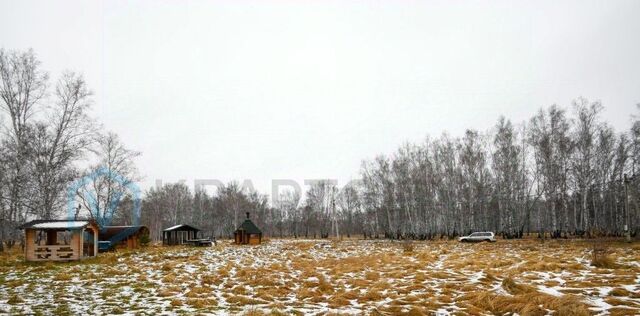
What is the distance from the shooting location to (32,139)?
28.0m

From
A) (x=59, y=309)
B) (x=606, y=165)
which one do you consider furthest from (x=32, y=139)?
(x=606, y=165)

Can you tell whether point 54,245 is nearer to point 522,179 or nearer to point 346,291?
point 346,291

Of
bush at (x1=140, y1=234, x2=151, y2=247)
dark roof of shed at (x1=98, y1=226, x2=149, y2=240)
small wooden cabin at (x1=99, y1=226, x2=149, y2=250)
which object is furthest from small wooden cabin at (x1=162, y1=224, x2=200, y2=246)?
dark roof of shed at (x1=98, y1=226, x2=149, y2=240)

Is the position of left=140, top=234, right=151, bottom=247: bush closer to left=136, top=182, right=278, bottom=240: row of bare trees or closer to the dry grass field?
the dry grass field

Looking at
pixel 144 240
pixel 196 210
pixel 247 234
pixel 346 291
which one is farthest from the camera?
pixel 196 210

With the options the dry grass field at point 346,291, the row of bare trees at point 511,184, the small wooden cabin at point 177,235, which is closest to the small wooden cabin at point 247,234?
the small wooden cabin at point 177,235

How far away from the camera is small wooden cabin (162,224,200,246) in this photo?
44891mm

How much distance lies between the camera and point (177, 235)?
4619 centimetres

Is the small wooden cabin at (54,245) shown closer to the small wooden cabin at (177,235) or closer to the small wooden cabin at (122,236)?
the small wooden cabin at (122,236)

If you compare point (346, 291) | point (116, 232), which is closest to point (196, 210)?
point (116, 232)

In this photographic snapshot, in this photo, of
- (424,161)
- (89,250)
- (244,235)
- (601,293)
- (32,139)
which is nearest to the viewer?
→ (601,293)

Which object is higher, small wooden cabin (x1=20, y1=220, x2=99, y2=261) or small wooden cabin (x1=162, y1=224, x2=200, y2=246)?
small wooden cabin (x1=20, y1=220, x2=99, y2=261)

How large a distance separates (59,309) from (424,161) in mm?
49373

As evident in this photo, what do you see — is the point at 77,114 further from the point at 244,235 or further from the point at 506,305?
the point at 506,305
